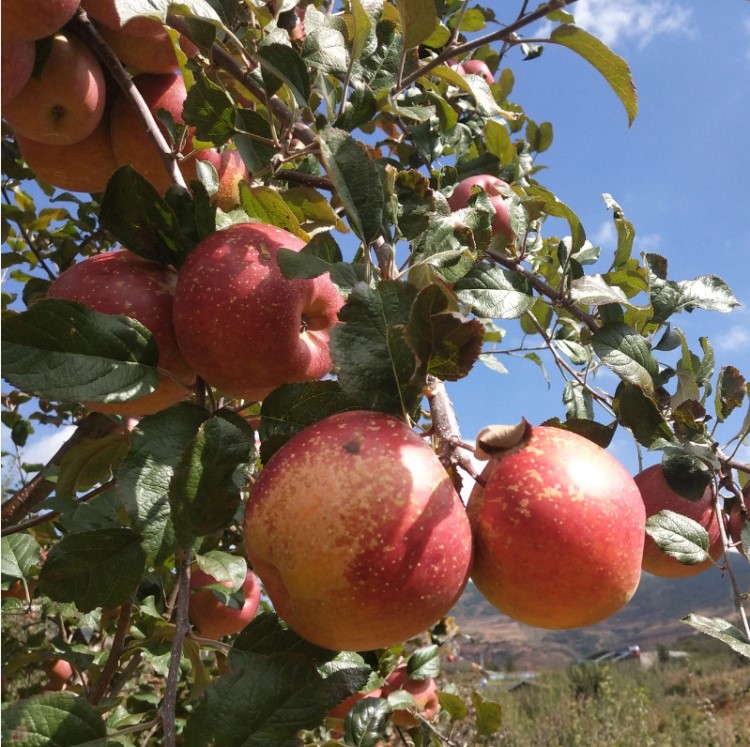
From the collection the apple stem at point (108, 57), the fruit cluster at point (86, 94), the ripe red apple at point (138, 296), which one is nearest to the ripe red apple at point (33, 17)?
the fruit cluster at point (86, 94)

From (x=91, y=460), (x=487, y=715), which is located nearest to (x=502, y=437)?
(x=91, y=460)

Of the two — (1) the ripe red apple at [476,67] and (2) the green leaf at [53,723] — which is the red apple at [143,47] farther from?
(1) the ripe red apple at [476,67]

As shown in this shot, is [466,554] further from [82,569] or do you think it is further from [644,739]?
[644,739]

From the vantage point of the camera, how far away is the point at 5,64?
1034 millimetres

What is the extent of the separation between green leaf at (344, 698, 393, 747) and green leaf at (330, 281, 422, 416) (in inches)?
37.5

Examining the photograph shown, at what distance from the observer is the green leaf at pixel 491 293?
3.05 ft

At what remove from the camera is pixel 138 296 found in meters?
0.88

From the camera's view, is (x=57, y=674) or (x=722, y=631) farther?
(x=57, y=674)

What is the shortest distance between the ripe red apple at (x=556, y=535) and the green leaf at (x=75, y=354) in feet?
1.33

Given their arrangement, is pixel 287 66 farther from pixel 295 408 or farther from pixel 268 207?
pixel 295 408

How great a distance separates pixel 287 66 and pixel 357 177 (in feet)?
0.88

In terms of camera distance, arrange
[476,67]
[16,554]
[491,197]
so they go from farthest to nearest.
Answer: [476,67], [491,197], [16,554]

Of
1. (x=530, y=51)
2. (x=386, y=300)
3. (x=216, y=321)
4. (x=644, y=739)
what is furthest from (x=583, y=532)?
(x=644, y=739)

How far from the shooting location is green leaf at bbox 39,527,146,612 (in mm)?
810
